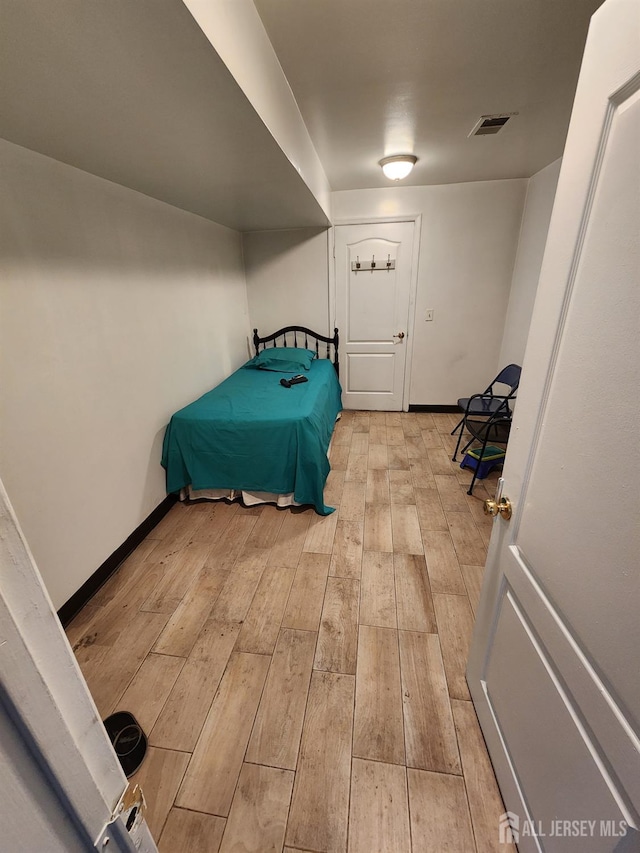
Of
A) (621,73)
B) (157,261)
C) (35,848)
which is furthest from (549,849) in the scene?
(157,261)

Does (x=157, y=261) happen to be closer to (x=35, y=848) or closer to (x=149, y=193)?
(x=149, y=193)

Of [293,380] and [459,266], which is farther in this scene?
[459,266]

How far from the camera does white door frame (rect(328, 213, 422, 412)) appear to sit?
134 inches

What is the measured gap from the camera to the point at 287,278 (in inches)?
148

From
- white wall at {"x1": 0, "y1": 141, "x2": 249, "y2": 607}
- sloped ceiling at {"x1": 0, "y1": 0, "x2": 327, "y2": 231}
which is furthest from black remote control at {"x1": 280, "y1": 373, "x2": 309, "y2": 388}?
sloped ceiling at {"x1": 0, "y1": 0, "x2": 327, "y2": 231}

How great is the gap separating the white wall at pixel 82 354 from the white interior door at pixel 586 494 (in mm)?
1802

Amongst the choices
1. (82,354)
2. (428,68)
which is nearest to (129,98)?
(82,354)

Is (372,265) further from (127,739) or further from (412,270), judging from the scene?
(127,739)

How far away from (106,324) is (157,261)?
2.27 ft

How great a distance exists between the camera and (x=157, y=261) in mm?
2232

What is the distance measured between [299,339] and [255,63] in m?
2.80

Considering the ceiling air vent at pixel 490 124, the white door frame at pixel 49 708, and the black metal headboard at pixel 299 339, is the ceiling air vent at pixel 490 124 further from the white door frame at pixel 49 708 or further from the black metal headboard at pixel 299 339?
the white door frame at pixel 49 708

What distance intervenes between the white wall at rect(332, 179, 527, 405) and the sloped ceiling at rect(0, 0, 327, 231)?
188 cm

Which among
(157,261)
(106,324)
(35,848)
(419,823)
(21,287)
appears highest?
(157,261)
